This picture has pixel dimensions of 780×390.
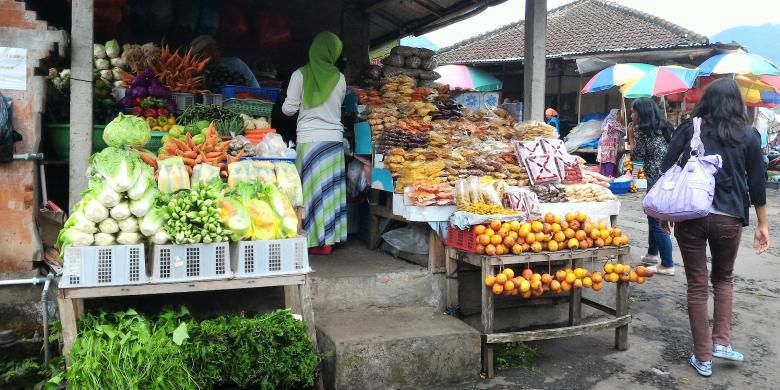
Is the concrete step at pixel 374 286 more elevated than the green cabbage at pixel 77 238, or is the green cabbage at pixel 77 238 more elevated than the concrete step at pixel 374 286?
the green cabbage at pixel 77 238

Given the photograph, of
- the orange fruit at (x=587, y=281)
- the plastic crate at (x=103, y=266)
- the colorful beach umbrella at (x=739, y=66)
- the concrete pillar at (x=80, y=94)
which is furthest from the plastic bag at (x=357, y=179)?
the colorful beach umbrella at (x=739, y=66)

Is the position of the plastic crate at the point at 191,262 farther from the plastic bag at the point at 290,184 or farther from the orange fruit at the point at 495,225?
the orange fruit at the point at 495,225

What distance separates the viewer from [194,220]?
3512 mm

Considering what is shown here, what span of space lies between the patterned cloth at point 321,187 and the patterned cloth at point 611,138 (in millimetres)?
11058

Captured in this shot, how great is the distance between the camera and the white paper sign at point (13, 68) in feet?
14.7

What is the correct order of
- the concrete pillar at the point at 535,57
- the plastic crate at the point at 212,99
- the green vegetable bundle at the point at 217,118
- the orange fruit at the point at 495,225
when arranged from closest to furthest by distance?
the orange fruit at the point at 495,225
the green vegetable bundle at the point at 217,118
the plastic crate at the point at 212,99
the concrete pillar at the point at 535,57

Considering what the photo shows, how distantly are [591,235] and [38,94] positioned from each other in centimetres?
433

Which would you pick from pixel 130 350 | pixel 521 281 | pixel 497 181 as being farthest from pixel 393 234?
pixel 130 350

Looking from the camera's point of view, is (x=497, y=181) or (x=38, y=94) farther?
(x=497, y=181)

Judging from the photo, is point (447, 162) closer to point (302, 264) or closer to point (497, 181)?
point (497, 181)

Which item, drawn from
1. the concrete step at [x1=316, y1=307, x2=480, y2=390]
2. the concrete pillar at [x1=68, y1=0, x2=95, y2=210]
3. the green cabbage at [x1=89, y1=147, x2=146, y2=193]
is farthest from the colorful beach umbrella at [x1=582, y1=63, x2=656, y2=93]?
the green cabbage at [x1=89, y1=147, x2=146, y2=193]

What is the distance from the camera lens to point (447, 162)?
18.1 ft

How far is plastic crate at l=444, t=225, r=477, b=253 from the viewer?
4.63 metres

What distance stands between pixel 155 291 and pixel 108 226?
1.45ft
